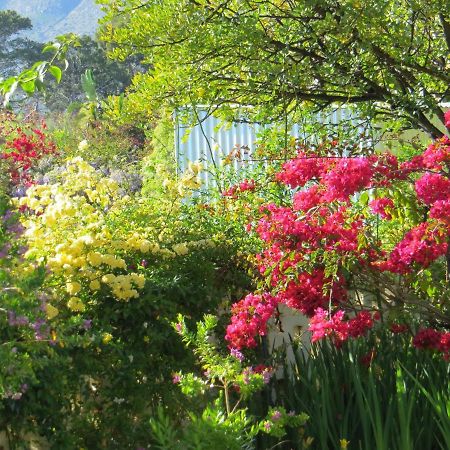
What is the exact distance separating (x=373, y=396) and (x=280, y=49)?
7.46 feet

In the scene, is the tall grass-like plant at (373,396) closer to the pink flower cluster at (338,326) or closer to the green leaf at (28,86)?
the pink flower cluster at (338,326)

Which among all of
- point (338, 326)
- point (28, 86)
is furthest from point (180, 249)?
point (28, 86)

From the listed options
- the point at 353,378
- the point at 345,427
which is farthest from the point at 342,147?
the point at 345,427

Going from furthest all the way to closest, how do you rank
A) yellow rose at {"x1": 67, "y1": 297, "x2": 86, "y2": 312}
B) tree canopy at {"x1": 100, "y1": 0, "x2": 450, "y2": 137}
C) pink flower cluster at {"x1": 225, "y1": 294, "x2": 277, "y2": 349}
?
tree canopy at {"x1": 100, "y1": 0, "x2": 450, "y2": 137} < pink flower cluster at {"x1": 225, "y1": 294, "x2": 277, "y2": 349} < yellow rose at {"x1": 67, "y1": 297, "x2": 86, "y2": 312}

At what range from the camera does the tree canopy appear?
425 centimetres

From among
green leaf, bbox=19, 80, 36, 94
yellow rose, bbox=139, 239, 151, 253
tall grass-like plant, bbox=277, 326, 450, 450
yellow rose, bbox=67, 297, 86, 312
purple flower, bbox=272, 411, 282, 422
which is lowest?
tall grass-like plant, bbox=277, 326, 450, 450

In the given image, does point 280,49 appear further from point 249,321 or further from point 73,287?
point 73,287

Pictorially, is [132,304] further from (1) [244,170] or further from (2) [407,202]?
(1) [244,170]

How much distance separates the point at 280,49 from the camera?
4.46 meters

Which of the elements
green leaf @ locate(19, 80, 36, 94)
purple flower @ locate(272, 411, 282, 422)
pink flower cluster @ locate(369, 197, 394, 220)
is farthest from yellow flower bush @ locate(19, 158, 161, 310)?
pink flower cluster @ locate(369, 197, 394, 220)

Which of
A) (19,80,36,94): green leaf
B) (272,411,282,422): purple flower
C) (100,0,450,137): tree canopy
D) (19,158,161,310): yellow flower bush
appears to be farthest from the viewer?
(100,0,450,137): tree canopy

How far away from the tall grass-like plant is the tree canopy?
148cm

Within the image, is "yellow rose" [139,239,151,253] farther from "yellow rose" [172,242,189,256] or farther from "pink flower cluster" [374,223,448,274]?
"pink flower cluster" [374,223,448,274]

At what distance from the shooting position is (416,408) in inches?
128
